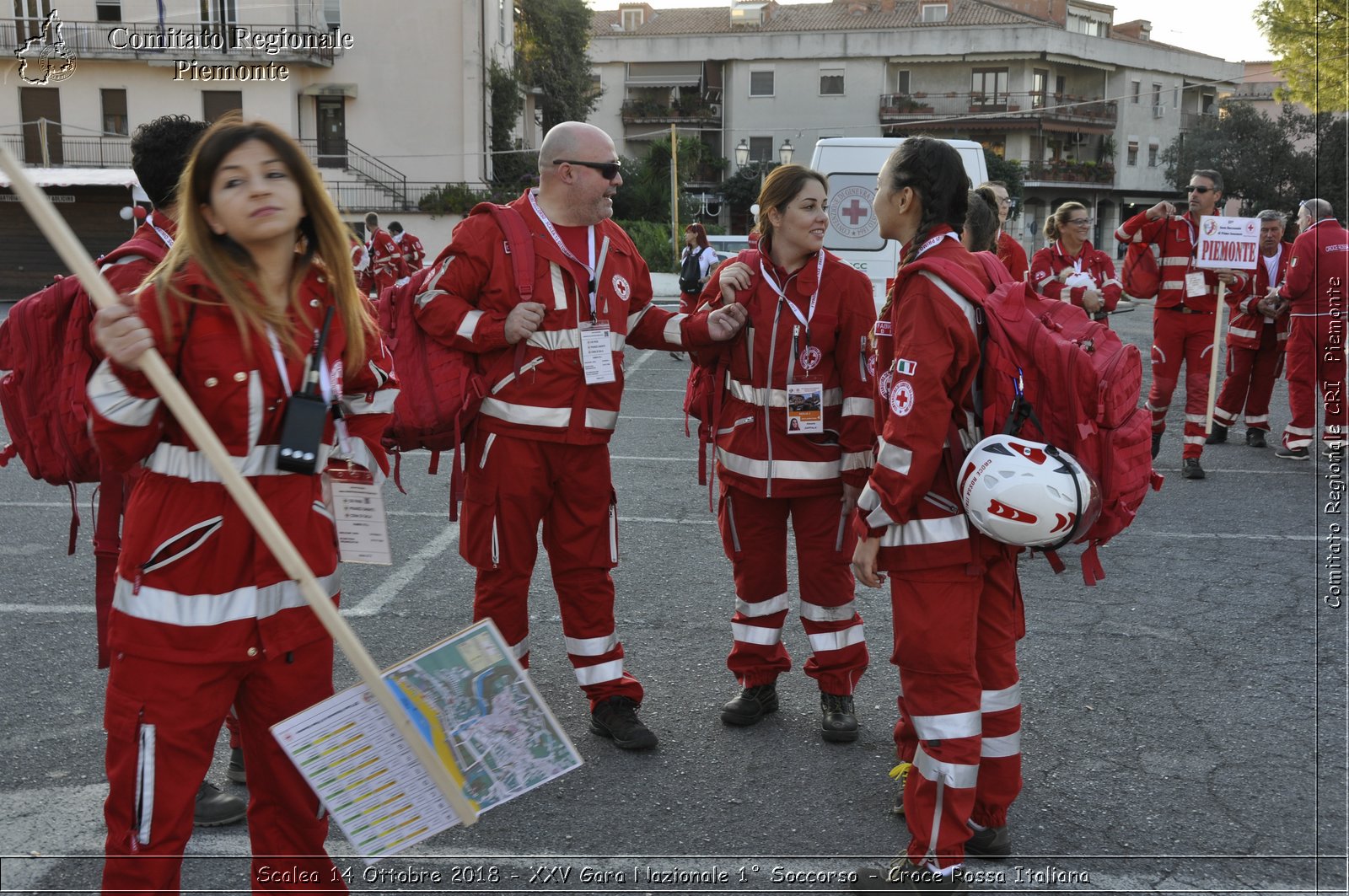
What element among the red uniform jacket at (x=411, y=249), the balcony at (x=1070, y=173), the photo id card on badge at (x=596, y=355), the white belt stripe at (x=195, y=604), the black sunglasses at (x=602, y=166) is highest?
the balcony at (x=1070, y=173)

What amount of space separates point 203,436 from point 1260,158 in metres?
59.0

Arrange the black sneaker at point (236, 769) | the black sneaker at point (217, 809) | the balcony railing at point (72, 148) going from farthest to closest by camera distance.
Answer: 1. the balcony railing at point (72, 148)
2. the black sneaker at point (236, 769)
3. the black sneaker at point (217, 809)

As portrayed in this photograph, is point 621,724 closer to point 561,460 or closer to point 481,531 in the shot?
point 481,531

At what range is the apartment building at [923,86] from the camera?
62156 mm

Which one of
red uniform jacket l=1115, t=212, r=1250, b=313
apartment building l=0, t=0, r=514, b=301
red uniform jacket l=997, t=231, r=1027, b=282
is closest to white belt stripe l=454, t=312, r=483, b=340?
red uniform jacket l=997, t=231, r=1027, b=282

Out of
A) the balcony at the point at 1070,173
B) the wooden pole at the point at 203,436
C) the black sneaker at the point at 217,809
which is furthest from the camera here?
the balcony at the point at 1070,173

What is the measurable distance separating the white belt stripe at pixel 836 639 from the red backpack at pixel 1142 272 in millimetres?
6759

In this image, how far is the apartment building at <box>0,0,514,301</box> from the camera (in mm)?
35750

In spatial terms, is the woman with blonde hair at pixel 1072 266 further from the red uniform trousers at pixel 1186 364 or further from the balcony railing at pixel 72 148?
the balcony railing at pixel 72 148

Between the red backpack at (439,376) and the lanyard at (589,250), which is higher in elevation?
the lanyard at (589,250)

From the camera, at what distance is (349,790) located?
279cm

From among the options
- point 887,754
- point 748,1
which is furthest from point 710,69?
point 887,754

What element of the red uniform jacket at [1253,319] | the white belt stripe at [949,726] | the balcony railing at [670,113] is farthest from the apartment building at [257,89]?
the white belt stripe at [949,726]

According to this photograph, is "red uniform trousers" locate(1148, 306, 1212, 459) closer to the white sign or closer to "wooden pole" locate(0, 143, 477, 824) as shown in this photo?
the white sign
